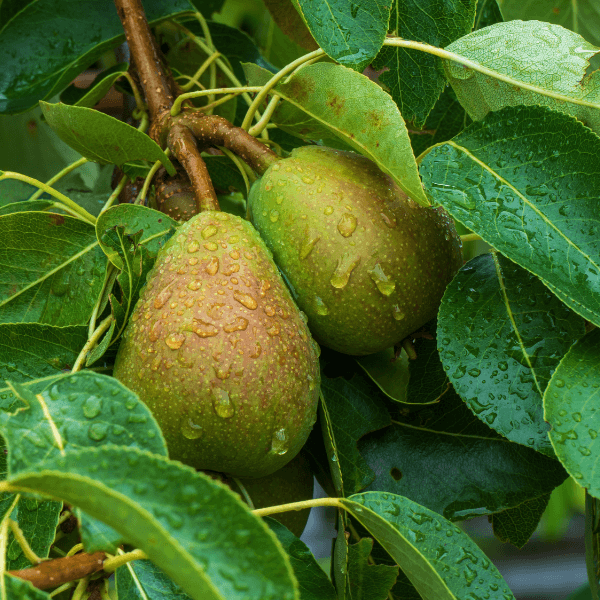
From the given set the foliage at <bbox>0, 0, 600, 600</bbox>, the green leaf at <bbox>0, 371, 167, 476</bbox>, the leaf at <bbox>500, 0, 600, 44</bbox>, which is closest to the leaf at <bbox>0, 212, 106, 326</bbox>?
the foliage at <bbox>0, 0, 600, 600</bbox>

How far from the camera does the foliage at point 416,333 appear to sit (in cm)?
52

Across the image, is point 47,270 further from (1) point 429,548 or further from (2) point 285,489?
(1) point 429,548

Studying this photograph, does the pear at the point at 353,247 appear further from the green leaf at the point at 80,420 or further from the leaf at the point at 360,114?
the green leaf at the point at 80,420

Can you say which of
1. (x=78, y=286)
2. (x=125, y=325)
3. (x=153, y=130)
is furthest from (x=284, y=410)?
Result: (x=153, y=130)

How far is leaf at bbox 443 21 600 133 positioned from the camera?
63cm

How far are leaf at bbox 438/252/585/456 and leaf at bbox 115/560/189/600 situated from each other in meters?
0.30

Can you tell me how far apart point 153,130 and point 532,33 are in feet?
1.40

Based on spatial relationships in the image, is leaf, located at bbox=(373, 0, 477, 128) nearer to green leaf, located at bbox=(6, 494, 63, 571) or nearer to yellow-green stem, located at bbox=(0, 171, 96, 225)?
yellow-green stem, located at bbox=(0, 171, 96, 225)

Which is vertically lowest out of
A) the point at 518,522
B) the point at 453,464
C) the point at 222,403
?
the point at 518,522

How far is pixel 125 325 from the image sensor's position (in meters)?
0.63

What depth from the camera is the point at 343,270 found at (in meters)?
0.61

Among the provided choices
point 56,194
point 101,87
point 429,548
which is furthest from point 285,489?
point 101,87

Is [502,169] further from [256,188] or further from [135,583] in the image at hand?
[135,583]

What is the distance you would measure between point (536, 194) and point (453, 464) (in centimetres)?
29
